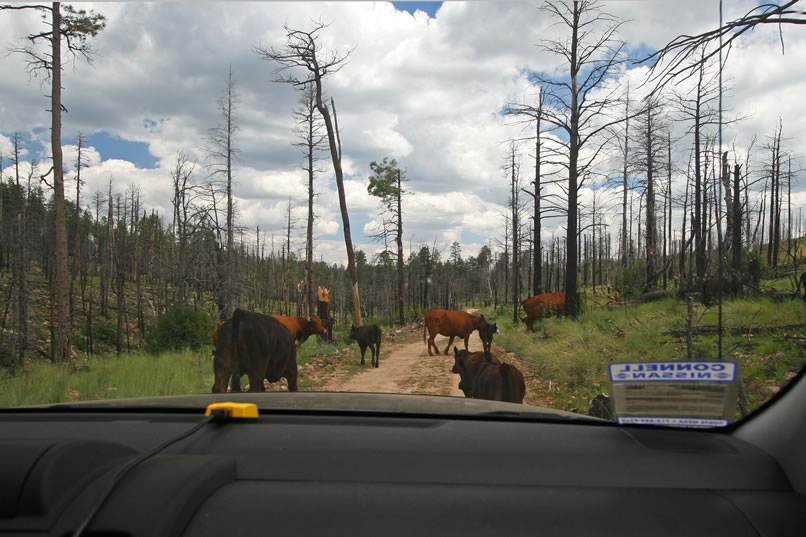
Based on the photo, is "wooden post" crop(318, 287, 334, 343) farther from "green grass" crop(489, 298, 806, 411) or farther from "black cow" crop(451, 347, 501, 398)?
"black cow" crop(451, 347, 501, 398)

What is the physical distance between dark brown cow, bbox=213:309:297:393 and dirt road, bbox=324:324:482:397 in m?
1.02

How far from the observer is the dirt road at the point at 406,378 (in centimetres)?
914

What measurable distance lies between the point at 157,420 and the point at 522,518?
1560 millimetres

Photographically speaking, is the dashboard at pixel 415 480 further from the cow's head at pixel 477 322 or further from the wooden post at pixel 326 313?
the wooden post at pixel 326 313

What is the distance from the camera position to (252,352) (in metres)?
6.64

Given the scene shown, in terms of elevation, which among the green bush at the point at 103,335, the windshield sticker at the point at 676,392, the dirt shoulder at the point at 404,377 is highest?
the windshield sticker at the point at 676,392

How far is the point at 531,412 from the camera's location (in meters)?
2.03

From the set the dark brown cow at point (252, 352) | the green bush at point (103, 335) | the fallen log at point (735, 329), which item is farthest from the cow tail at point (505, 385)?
the green bush at point (103, 335)

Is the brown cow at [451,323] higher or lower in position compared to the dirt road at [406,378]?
higher

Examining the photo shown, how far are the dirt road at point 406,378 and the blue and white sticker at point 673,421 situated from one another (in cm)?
512

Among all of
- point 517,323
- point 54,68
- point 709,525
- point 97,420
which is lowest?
point 517,323

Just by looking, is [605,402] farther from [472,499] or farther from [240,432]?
[240,432]

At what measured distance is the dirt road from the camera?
30.0 feet

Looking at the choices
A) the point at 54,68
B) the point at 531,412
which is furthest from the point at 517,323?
the point at 531,412
